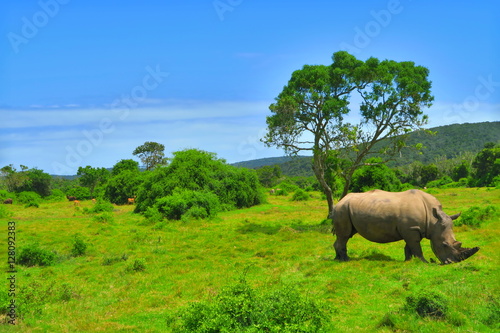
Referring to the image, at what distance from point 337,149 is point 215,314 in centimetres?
2023

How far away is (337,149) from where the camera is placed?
27047 mm

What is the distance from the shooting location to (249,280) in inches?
570

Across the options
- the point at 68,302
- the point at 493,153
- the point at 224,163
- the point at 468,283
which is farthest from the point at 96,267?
the point at 493,153

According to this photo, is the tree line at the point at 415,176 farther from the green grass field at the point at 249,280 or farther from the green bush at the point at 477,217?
the green grass field at the point at 249,280

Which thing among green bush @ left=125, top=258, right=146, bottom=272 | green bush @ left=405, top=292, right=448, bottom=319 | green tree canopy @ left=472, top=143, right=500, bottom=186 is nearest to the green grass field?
green bush @ left=125, top=258, right=146, bottom=272

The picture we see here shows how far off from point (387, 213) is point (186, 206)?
23.1 metres

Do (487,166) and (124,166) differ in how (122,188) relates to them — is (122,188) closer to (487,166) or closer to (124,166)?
(124,166)

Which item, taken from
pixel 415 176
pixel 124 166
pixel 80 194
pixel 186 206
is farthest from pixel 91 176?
pixel 415 176

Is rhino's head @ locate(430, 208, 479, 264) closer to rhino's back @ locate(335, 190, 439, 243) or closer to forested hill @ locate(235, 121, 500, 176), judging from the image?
rhino's back @ locate(335, 190, 439, 243)

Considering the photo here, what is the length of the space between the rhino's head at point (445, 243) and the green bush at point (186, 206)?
22719mm

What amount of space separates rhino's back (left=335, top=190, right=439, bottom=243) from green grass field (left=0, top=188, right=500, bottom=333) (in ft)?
3.69

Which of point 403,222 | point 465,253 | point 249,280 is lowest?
point 249,280

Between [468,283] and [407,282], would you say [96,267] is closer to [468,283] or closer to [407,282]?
[407,282]

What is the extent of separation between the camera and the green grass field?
9844mm
